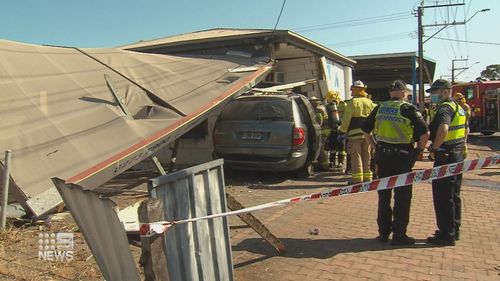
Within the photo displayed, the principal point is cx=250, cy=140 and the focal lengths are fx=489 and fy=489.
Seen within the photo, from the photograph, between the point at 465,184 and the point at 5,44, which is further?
the point at 465,184

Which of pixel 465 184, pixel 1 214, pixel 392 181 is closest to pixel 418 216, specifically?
pixel 392 181

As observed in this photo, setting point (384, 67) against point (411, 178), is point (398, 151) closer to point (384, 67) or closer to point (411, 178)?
point (411, 178)

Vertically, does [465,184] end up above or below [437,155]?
below

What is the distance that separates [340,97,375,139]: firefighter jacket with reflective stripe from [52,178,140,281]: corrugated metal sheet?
6425mm

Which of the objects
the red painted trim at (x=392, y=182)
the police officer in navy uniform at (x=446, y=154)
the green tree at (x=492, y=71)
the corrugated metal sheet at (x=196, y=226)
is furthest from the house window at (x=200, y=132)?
the green tree at (x=492, y=71)

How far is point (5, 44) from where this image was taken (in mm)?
5930

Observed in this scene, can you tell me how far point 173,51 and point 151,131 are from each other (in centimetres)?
913

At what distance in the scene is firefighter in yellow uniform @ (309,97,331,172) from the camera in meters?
10.9

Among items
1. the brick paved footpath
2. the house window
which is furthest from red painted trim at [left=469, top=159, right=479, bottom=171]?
the house window

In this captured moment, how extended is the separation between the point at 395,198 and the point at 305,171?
4.75 meters

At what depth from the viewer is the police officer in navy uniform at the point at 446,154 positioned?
5.59 meters

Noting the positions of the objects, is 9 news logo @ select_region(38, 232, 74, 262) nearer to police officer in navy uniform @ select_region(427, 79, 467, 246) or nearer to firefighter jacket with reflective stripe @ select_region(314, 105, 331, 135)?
police officer in navy uniform @ select_region(427, 79, 467, 246)

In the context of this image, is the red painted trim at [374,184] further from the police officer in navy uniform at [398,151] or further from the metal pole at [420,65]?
the metal pole at [420,65]

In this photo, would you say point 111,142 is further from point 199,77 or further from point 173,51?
point 173,51
